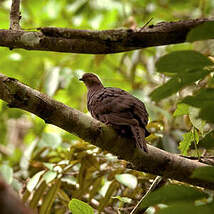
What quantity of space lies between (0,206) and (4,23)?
3.86 metres

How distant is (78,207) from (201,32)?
92 centimetres

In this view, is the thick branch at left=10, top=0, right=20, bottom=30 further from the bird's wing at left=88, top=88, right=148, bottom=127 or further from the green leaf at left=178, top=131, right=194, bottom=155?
the green leaf at left=178, top=131, right=194, bottom=155

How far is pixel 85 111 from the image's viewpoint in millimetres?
3850

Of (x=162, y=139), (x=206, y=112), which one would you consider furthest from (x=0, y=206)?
(x=162, y=139)

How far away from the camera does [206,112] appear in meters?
1.22

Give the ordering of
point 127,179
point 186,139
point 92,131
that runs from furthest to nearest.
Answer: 1. point 127,179
2. point 186,139
3. point 92,131

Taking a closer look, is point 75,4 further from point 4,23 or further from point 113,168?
point 113,168

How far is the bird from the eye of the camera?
2030 mm

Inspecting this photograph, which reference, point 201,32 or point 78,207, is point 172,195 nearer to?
point 201,32

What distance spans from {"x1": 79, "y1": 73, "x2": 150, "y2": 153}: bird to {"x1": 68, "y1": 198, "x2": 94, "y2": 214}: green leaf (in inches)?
13.8

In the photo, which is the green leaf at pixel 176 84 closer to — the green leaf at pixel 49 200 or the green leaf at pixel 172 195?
the green leaf at pixel 172 195

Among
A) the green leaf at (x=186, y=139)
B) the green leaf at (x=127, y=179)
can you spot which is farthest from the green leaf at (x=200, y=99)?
the green leaf at (x=127, y=179)

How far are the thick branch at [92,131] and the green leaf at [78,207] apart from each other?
26 cm

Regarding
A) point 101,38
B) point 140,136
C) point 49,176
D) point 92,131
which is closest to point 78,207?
point 92,131
